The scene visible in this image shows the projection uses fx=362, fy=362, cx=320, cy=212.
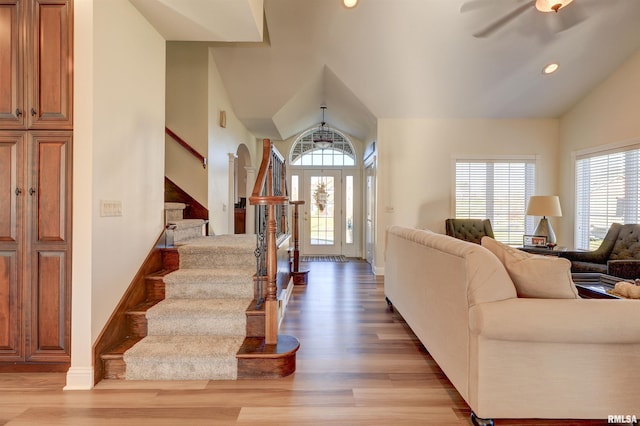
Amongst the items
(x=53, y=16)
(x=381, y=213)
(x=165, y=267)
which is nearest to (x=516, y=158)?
(x=381, y=213)

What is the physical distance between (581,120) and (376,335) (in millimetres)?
4985

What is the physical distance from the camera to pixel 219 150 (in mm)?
5414

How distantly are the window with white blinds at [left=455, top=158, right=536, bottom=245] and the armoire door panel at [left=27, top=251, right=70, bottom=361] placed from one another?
18.4 ft

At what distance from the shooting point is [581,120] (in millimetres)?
5652

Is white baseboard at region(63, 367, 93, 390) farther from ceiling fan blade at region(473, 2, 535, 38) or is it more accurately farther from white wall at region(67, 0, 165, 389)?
ceiling fan blade at region(473, 2, 535, 38)

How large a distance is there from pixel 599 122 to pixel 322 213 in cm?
541

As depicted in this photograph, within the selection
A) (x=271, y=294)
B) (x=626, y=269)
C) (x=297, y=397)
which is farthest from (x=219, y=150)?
(x=626, y=269)

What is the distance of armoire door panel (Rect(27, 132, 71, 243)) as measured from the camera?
2.45m

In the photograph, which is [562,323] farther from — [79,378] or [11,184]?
[11,184]

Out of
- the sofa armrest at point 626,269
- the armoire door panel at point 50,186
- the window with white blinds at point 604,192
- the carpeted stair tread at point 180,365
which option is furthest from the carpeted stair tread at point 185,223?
the window with white blinds at point 604,192

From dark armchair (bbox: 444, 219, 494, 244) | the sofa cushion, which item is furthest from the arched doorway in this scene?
the sofa cushion

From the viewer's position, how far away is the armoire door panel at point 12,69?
2451 millimetres

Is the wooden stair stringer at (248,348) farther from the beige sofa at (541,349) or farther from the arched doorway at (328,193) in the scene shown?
the arched doorway at (328,193)

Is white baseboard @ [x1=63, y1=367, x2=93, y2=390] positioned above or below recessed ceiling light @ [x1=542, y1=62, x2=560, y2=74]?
below
